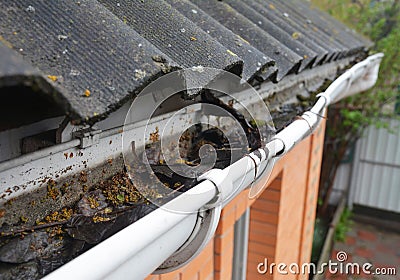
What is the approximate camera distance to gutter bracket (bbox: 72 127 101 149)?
0.88 metres

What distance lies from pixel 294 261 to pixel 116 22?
3.13 m

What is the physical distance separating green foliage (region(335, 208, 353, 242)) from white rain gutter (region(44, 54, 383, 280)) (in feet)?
22.7

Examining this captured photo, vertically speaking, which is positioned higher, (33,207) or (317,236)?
(33,207)

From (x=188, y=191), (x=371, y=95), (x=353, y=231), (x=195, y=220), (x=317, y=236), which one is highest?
(x=188, y=191)

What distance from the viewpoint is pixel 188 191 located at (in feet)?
2.81

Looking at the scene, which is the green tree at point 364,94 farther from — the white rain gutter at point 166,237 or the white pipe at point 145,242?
the white pipe at point 145,242

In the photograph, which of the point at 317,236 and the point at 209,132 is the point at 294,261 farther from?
the point at 317,236

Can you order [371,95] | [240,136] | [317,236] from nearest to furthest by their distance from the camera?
[240,136] < [317,236] < [371,95]

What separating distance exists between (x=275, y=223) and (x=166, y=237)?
6.51ft

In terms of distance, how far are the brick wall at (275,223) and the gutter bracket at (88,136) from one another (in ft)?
1.95

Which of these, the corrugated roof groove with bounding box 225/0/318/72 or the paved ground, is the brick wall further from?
the paved ground

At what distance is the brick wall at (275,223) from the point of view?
189cm

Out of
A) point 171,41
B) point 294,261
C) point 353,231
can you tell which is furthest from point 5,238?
point 353,231

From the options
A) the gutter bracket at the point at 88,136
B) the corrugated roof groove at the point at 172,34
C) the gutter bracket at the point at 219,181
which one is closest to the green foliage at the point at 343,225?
the corrugated roof groove at the point at 172,34
